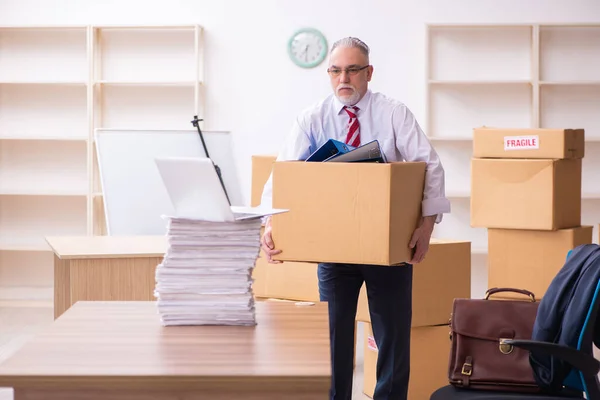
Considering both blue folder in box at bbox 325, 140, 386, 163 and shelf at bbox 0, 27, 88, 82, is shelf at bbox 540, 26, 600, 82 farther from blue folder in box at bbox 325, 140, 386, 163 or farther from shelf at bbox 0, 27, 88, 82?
blue folder in box at bbox 325, 140, 386, 163

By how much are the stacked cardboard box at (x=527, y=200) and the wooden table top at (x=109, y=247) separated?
4.93ft

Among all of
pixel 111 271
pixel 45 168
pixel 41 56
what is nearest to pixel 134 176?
pixel 111 271

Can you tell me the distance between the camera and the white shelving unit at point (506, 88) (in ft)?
18.5

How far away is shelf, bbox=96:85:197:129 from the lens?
5.81m

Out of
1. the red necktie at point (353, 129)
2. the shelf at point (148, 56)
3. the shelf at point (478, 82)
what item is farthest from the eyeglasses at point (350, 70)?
the shelf at point (148, 56)

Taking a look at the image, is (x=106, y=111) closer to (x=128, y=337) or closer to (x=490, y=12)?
(x=490, y=12)

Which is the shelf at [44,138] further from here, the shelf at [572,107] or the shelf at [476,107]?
the shelf at [572,107]

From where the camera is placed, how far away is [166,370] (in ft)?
4.69

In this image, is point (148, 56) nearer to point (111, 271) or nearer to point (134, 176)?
point (134, 176)

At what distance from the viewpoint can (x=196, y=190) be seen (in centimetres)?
171

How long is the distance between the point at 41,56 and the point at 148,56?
0.76m

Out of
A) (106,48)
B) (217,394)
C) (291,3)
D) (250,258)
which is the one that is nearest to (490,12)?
(291,3)

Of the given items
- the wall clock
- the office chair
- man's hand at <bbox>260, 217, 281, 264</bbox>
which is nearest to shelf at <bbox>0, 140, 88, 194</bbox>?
the wall clock

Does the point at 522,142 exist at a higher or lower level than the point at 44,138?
lower
